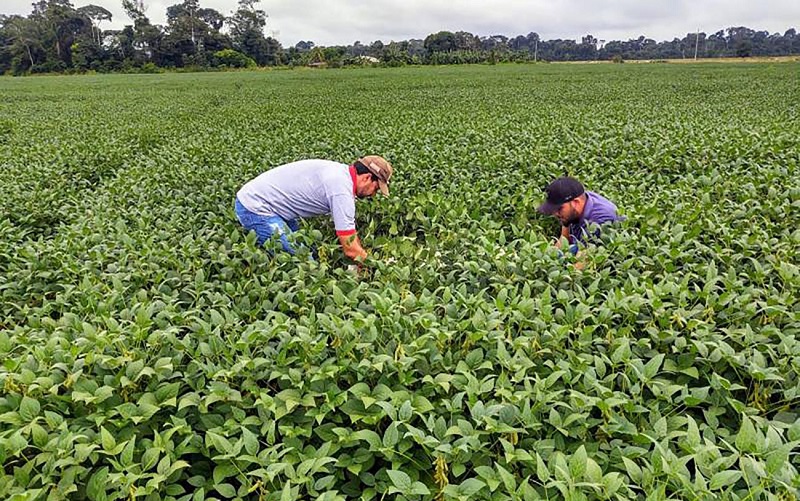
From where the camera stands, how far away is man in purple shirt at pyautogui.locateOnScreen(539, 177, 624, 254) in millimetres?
3709

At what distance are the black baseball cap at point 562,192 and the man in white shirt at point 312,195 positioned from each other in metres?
1.21

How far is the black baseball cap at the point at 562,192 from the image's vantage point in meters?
3.71

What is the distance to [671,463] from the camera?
58.1 inches

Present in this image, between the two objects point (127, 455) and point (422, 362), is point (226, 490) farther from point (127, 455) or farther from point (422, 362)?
point (422, 362)

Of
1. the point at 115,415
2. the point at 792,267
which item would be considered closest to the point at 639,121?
the point at 792,267

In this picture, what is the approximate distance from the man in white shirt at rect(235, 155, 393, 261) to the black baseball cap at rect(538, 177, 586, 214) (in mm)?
1208

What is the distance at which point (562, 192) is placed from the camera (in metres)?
3.72

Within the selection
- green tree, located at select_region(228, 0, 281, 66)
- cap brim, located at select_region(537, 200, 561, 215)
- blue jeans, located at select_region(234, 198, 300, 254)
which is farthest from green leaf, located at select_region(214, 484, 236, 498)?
green tree, located at select_region(228, 0, 281, 66)

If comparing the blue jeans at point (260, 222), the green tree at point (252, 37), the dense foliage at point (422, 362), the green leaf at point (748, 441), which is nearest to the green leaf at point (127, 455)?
the dense foliage at point (422, 362)

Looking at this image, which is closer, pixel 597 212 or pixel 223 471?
pixel 223 471

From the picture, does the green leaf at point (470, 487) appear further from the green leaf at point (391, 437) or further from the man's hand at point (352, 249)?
the man's hand at point (352, 249)

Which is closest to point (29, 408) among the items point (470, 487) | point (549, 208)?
point (470, 487)

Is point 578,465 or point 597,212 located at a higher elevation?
point 597,212

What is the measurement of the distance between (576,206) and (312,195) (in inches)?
77.8
